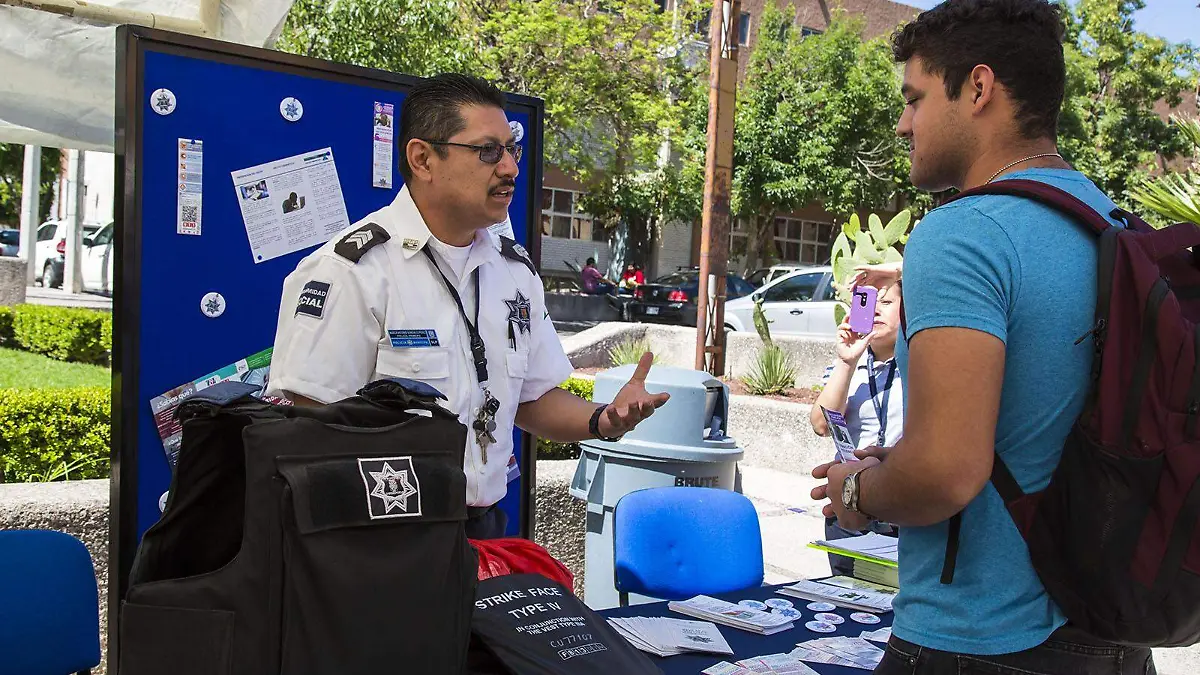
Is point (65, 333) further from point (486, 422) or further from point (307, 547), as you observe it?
point (307, 547)

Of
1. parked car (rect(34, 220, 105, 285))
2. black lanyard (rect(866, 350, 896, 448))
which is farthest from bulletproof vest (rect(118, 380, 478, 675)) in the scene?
parked car (rect(34, 220, 105, 285))

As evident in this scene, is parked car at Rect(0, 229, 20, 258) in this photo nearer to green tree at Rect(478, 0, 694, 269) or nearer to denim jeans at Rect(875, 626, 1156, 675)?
green tree at Rect(478, 0, 694, 269)

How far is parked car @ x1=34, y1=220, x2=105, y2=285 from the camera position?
22.9 meters

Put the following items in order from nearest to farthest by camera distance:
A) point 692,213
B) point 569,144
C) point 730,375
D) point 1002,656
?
point 1002,656 < point 730,375 < point 569,144 < point 692,213

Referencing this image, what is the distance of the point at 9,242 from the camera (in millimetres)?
27438

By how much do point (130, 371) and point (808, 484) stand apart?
6.49 m

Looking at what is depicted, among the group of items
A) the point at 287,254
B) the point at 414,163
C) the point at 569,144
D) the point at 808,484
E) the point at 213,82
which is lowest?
the point at 808,484

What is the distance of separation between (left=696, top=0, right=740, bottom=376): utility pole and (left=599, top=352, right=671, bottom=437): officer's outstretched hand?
7.40m

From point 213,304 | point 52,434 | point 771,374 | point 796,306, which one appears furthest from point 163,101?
point 796,306

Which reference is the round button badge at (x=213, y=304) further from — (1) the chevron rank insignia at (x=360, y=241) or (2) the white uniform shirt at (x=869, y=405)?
(2) the white uniform shirt at (x=869, y=405)

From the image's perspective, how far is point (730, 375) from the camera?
40.5ft

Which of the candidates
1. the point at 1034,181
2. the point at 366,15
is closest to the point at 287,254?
the point at 1034,181

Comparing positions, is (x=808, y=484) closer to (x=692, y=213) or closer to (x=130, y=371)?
(x=130, y=371)

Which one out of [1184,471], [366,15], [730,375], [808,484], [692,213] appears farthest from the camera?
[692,213]
